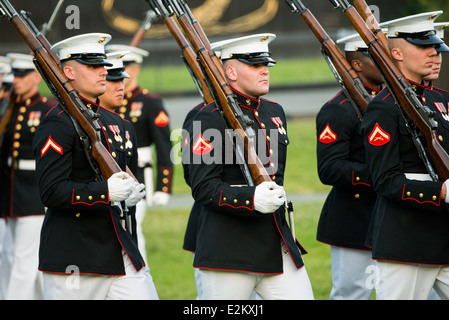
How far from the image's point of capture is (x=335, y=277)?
21.0 feet

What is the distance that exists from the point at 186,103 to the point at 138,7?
3678mm

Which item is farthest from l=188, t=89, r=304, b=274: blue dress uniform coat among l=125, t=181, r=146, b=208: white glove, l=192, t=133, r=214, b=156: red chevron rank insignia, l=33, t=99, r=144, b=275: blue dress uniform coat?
l=33, t=99, r=144, b=275: blue dress uniform coat

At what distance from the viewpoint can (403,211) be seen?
5086 millimetres

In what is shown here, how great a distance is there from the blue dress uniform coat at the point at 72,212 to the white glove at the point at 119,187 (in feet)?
0.11

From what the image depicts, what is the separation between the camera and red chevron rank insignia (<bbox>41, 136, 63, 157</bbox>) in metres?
5.02

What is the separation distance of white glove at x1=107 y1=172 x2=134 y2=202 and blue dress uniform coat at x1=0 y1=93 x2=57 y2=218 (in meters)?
2.84

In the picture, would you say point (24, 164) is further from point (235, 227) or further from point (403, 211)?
point (403, 211)

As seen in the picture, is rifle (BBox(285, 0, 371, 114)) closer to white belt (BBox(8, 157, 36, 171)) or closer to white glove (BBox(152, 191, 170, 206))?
white glove (BBox(152, 191, 170, 206))

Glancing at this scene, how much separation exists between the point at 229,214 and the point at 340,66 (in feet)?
5.68

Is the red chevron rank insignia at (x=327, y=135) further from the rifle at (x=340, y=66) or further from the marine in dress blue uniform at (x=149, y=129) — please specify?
the marine in dress blue uniform at (x=149, y=129)

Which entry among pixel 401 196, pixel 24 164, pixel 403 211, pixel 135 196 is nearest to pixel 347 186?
pixel 403 211
